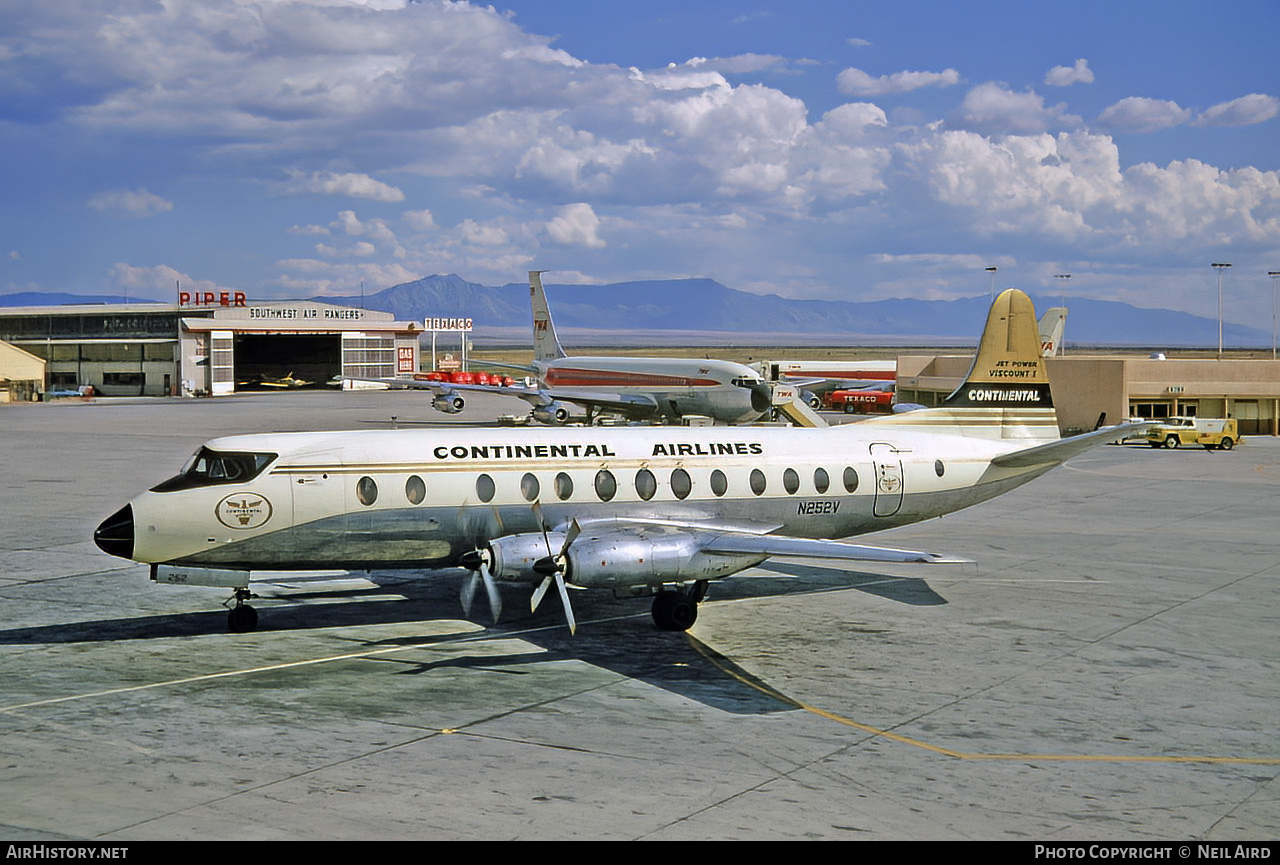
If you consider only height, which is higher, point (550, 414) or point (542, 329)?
point (542, 329)

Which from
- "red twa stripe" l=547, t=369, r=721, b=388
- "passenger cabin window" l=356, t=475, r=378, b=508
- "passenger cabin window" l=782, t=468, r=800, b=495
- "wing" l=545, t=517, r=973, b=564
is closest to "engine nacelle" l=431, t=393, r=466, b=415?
"red twa stripe" l=547, t=369, r=721, b=388

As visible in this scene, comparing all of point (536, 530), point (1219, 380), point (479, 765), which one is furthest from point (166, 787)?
point (1219, 380)

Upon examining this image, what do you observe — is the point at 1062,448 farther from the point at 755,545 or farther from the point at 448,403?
the point at 448,403

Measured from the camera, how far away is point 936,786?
1436cm

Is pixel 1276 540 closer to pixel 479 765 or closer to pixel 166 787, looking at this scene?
pixel 479 765

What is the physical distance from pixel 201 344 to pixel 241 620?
114912mm

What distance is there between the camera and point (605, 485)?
23812 millimetres

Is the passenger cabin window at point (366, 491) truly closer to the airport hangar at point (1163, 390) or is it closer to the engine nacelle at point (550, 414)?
the engine nacelle at point (550, 414)

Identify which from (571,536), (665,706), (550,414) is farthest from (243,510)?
(550,414)

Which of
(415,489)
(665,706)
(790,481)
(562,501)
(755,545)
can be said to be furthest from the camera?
(790,481)

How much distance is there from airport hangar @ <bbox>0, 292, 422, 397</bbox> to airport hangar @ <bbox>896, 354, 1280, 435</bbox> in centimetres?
8432

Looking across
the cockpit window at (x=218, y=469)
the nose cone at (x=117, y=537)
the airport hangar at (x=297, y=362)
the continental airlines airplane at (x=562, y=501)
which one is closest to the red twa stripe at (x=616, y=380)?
the airport hangar at (x=297, y=362)

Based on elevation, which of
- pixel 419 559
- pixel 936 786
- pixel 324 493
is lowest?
pixel 936 786

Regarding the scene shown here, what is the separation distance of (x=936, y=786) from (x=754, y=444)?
39.1 feet
